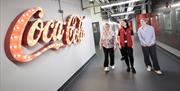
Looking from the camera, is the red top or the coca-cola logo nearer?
the coca-cola logo

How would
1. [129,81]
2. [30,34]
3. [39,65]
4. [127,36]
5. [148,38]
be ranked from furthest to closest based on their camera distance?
[127,36] < [148,38] < [129,81] < [39,65] < [30,34]

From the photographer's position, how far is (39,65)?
3.14 metres

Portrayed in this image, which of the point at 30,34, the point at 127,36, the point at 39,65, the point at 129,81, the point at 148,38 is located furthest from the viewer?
the point at 127,36

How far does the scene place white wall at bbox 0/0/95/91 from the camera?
7.70 feet

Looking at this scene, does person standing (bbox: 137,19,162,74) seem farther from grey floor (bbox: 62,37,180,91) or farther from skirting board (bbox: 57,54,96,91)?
skirting board (bbox: 57,54,96,91)

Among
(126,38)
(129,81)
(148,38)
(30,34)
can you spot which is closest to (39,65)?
(30,34)

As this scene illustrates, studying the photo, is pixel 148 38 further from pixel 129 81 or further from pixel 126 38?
pixel 129 81

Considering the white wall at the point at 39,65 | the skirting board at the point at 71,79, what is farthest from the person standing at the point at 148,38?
the skirting board at the point at 71,79

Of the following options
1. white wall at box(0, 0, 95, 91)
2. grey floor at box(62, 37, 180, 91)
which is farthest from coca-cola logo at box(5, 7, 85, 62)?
grey floor at box(62, 37, 180, 91)

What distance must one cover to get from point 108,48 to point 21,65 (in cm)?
299

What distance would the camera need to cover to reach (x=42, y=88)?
10.5 ft

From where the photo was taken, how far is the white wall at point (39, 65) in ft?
7.70

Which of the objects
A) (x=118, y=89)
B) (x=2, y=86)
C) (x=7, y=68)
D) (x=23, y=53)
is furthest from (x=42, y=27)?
(x=118, y=89)

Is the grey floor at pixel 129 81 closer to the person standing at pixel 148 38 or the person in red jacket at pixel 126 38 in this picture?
the person standing at pixel 148 38
